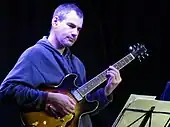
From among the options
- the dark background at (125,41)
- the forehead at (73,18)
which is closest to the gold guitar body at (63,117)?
the forehead at (73,18)

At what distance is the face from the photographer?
249 cm

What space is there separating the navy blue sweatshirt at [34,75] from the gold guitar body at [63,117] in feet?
0.14

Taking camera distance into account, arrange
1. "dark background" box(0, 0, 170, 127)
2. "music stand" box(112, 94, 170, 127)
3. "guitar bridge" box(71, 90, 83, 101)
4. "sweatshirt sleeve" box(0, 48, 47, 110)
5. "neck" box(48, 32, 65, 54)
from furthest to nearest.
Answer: "dark background" box(0, 0, 170, 127) → "neck" box(48, 32, 65, 54) → "guitar bridge" box(71, 90, 83, 101) → "sweatshirt sleeve" box(0, 48, 47, 110) → "music stand" box(112, 94, 170, 127)

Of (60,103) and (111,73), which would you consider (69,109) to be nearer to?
(60,103)

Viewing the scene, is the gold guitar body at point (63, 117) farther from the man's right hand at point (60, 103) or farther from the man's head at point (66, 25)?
the man's head at point (66, 25)

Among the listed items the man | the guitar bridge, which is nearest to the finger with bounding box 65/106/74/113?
the man

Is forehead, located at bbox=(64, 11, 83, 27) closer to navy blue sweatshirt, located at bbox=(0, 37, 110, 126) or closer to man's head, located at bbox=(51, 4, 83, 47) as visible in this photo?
man's head, located at bbox=(51, 4, 83, 47)

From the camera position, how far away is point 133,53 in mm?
2861

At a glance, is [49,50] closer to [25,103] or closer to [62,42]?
[62,42]

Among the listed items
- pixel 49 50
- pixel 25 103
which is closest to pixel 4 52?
pixel 49 50

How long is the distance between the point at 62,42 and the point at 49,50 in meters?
0.10

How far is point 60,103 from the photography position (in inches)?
91.2

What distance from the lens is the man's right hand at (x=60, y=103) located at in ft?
7.54

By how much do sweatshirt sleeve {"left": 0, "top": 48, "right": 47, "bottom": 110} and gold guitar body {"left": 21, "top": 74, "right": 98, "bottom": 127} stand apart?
2.1 inches
